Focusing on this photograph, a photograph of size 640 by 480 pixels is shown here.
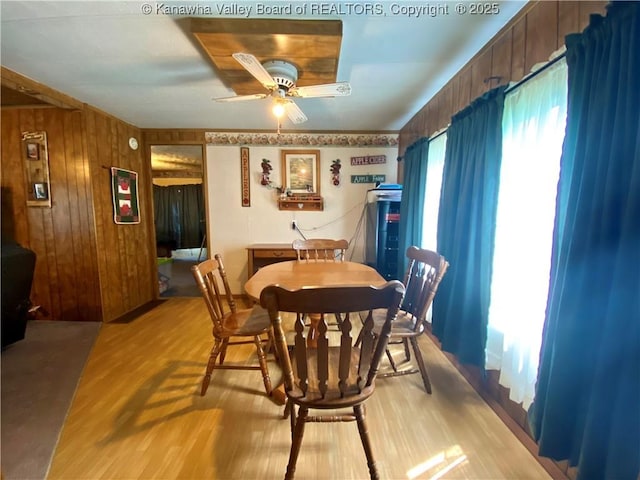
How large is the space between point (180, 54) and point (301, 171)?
2116 mm

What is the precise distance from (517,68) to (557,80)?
0.36 metres

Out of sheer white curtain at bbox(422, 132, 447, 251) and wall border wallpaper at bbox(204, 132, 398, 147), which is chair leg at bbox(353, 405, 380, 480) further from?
wall border wallpaper at bbox(204, 132, 398, 147)

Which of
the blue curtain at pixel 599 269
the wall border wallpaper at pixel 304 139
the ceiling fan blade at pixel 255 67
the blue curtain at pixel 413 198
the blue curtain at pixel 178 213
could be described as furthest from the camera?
the blue curtain at pixel 178 213

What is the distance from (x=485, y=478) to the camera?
4.16 feet

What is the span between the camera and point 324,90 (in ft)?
6.12

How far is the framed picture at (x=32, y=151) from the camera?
2.86 m

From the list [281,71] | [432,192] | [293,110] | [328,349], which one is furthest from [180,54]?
[432,192]

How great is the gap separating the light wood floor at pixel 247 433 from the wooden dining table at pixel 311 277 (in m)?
0.35

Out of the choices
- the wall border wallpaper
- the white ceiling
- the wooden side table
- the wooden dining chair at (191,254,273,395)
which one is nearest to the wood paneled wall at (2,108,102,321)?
the white ceiling

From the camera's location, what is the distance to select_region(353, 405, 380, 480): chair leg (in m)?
1.19

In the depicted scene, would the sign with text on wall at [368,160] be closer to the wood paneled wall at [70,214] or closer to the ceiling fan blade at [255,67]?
the ceiling fan blade at [255,67]

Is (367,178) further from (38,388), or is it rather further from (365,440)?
(38,388)

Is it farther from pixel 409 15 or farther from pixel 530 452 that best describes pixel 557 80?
pixel 530 452

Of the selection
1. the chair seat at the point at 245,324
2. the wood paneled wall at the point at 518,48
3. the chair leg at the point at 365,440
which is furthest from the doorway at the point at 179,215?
the chair leg at the point at 365,440
